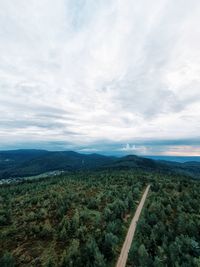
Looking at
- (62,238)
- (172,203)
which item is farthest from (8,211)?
(172,203)

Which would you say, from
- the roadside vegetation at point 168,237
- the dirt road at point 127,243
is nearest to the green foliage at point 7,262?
the dirt road at point 127,243

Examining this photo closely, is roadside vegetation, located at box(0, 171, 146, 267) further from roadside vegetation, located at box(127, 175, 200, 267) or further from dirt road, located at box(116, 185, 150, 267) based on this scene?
roadside vegetation, located at box(127, 175, 200, 267)

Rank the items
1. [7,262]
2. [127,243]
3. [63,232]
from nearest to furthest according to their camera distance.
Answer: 1. [7,262]
2. [127,243]
3. [63,232]

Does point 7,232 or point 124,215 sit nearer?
point 7,232

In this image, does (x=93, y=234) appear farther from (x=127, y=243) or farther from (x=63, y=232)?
(x=127, y=243)

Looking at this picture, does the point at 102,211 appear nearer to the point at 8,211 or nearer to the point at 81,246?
the point at 81,246

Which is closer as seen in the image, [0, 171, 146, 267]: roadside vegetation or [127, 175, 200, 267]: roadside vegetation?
[127, 175, 200, 267]: roadside vegetation

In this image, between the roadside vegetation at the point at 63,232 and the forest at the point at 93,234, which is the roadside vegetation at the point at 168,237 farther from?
the roadside vegetation at the point at 63,232

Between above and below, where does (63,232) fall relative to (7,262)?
above

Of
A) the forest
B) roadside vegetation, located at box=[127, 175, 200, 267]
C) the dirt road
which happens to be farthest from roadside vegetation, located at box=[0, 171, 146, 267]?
roadside vegetation, located at box=[127, 175, 200, 267]

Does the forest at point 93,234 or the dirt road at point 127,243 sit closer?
the forest at point 93,234

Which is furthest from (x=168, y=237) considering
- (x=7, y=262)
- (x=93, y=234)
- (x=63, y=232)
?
(x=7, y=262)
